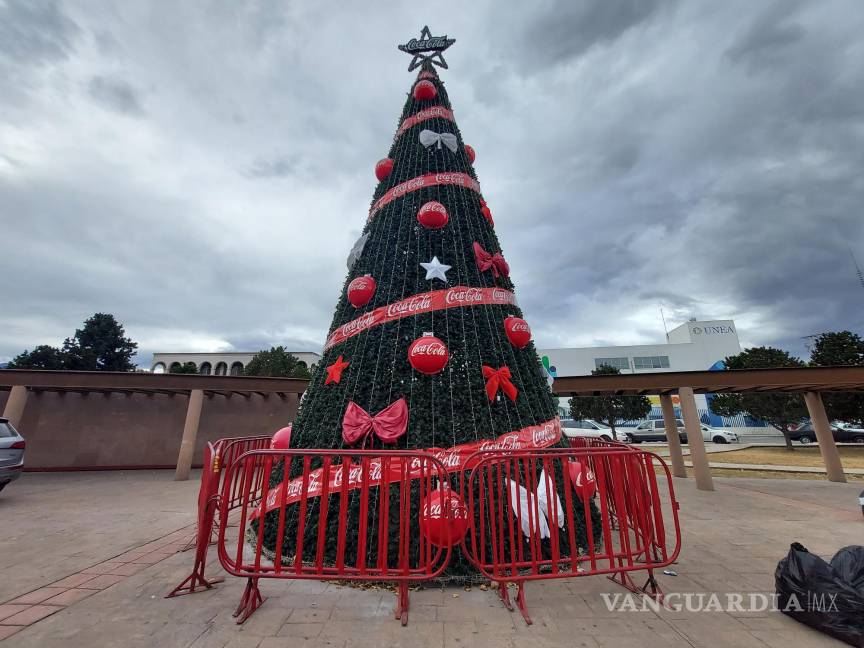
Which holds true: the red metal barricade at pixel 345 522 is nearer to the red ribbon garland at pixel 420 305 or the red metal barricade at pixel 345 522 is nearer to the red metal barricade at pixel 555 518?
the red metal barricade at pixel 555 518

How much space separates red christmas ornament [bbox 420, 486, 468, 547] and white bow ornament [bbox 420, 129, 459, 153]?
5.49 metres

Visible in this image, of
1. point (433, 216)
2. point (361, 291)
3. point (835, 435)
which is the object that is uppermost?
point (433, 216)

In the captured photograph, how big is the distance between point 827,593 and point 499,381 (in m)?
3.05

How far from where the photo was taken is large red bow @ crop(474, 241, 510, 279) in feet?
17.6

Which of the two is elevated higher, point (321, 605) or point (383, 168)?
point (383, 168)

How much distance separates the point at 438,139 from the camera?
628 cm

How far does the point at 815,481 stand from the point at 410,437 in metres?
13.5

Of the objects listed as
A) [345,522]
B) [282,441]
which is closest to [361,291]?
[282,441]

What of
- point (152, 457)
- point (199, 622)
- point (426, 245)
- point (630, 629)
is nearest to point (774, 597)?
point (630, 629)

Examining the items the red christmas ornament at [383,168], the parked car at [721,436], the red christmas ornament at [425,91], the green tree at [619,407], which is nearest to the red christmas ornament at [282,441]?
the red christmas ornament at [383,168]

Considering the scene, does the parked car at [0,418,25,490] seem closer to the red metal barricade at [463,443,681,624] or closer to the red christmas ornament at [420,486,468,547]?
the red christmas ornament at [420,486,468,547]

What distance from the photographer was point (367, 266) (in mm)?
5504

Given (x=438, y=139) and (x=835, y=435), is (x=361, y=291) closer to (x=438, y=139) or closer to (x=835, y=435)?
(x=438, y=139)

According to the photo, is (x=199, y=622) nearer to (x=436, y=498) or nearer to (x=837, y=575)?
(x=436, y=498)
